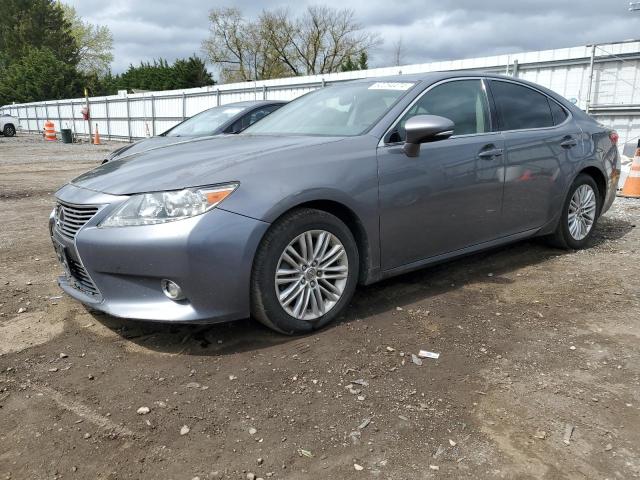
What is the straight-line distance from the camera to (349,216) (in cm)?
343

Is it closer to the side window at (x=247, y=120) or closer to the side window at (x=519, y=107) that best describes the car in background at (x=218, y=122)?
the side window at (x=247, y=120)

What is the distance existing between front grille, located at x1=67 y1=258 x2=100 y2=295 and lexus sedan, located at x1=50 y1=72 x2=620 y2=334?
1 cm

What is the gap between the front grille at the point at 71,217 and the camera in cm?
307

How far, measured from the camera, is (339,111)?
3988mm

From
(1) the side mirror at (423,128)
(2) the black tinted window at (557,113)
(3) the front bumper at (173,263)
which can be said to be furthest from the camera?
(2) the black tinted window at (557,113)

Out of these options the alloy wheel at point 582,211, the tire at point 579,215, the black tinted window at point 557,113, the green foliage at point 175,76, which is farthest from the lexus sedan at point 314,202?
the green foliage at point 175,76

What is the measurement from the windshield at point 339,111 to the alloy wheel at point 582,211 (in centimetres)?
219

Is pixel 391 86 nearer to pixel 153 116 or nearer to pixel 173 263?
pixel 173 263

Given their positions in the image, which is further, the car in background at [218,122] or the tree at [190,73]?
the tree at [190,73]

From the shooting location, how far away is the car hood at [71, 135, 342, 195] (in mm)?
2986

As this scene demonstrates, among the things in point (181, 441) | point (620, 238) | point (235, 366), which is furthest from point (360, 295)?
point (620, 238)

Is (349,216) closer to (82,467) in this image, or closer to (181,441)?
(181,441)

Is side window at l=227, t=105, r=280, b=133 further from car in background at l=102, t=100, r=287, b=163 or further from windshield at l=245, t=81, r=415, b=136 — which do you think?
windshield at l=245, t=81, r=415, b=136

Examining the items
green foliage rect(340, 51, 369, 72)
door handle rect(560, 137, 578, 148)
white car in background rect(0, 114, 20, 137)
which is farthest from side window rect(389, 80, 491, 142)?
green foliage rect(340, 51, 369, 72)
